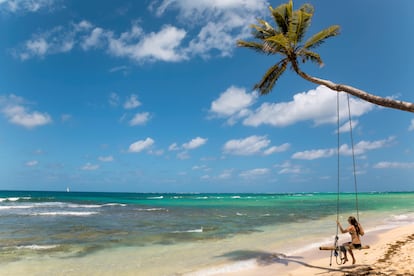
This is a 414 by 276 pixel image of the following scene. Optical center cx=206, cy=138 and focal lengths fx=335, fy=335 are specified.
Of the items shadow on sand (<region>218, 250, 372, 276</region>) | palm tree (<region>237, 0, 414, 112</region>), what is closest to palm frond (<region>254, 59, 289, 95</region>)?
palm tree (<region>237, 0, 414, 112</region>)

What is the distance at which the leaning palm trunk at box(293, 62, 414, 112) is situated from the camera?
7152mm

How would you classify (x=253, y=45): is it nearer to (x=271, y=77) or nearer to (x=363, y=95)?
(x=271, y=77)

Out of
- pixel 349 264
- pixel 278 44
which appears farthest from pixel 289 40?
pixel 349 264

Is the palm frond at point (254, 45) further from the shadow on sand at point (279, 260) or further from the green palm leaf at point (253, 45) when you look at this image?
the shadow on sand at point (279, 260)

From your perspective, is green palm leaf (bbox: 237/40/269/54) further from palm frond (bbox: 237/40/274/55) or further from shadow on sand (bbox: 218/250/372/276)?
shadow on sand (bbox: 218/250/372/276)

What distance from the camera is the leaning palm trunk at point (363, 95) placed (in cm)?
715

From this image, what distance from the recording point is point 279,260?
11.0m

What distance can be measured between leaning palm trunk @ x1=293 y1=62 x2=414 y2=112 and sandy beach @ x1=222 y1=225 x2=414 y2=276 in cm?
396

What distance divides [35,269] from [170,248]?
4.93 meters

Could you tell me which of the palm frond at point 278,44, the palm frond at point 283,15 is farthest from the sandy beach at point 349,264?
the palm frond at point 283,15

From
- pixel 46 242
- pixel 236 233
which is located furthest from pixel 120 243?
pixel 236 233

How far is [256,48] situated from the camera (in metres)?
11.2

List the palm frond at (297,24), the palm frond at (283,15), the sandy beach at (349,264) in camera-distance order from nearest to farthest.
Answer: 1. the sandy beach at (349,264)
2. the palm frond at (297,24)
3. the palm frond at (283,15)

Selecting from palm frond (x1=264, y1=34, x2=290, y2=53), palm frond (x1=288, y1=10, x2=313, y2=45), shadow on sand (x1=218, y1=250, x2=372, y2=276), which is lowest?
shadow on sand (x1=218, y1=250, x2=372, y2=276)
